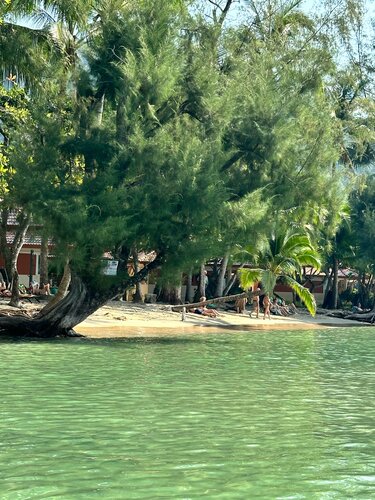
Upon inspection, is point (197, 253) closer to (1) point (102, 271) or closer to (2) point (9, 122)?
(1) point (102, 271)

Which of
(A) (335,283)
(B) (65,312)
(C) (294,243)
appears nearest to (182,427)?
(B) (65,312)

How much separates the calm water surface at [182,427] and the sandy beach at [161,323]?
9.94 meters

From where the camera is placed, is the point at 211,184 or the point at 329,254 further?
the point at 329,254

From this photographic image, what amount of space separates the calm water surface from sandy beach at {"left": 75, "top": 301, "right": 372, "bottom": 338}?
32.6 feet

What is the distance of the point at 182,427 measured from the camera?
12.5 metres

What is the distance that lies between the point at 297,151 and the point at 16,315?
35.9ft

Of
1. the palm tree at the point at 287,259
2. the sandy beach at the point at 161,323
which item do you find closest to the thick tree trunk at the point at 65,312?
the sandy beach at the point at 161,323

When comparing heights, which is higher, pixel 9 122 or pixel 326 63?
pixel 326 63

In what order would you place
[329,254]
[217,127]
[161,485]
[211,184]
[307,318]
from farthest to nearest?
1. [329,254]
2. [307,318]
3. [217,127]
4. [211,184]
5. [161,485]

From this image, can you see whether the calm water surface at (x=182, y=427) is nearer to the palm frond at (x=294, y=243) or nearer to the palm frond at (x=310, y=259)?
the palm frond at (x=294, y=243)

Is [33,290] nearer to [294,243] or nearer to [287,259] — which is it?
[287,259]

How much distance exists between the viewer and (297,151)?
3030 centimetres

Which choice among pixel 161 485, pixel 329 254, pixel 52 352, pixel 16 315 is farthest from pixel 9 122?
pixel 329 254

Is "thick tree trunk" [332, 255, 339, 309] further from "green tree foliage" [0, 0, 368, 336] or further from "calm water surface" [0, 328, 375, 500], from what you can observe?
"calm water surface" [0, 328, 375, 500]
